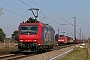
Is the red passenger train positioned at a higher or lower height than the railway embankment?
higher

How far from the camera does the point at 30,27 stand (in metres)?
27.8

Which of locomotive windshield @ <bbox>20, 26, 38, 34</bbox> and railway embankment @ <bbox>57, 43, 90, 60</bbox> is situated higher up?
locomotive windshield @ <bbox>20, 26, 38, 34</bbox>

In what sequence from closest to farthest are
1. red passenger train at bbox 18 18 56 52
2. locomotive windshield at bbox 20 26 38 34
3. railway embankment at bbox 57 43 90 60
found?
railway embankment at bbox 57 43 90 60 < red passenger train at bbox 18 18 56 52 < locomotive windshield at bbox 20 26 38 34

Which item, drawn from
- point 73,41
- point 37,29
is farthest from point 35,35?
point 73,41

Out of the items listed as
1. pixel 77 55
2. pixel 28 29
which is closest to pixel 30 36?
pixel 28 29

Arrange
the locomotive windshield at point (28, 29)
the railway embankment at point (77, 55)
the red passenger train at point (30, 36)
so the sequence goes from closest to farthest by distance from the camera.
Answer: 1. the railway embankment at point (77, 55)
2. the red passenger train at point (30, 36)
3. the locomotive windshield at point (28, 29)

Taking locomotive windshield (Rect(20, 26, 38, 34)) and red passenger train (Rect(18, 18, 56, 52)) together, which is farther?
locomotive windshield (Rect(20, 26, 38, 34))

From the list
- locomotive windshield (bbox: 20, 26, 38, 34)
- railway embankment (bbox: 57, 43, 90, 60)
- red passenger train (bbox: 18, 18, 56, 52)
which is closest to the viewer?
railway embankment (bbox: 57, 43, 90, 60)

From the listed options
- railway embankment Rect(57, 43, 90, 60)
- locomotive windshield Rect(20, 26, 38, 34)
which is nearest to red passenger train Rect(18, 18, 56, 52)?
locomotive windshield Rect(20, 26, 38, 34)

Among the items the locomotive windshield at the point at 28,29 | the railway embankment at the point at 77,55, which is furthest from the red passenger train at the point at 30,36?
the railway embankment at the point at 77,55

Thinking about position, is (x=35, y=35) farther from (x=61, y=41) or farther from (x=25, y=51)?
(x=61, y=41)

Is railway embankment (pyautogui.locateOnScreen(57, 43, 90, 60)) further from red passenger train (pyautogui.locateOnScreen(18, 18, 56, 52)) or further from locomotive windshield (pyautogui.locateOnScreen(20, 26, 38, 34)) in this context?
locomotive windshield (pyautogui.locateOnScreen(20, 26, 38, 34))

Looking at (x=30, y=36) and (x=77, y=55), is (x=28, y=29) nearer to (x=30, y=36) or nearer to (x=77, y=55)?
(x=30, y=36)

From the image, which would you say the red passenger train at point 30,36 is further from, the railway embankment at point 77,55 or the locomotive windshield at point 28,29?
the railway embankment at point 77,55
